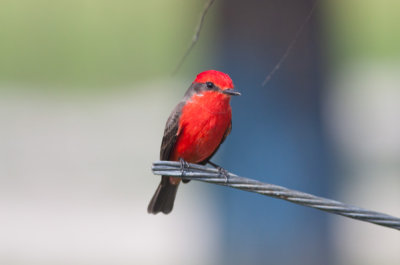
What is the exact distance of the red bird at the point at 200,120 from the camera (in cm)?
380

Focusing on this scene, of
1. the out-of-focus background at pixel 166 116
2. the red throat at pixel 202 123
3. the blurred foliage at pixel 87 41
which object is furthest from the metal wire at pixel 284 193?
the blurred foliage at pixel 87 41

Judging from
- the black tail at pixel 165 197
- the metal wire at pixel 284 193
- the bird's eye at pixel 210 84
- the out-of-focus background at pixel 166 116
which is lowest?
the metal wire at pixel 284 193

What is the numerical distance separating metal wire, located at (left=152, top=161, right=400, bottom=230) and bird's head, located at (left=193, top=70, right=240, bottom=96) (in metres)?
0.95

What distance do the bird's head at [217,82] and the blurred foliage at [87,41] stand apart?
10.6 meters

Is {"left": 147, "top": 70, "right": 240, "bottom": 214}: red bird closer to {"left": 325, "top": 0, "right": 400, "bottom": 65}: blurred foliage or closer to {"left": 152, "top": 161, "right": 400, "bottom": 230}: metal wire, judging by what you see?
{"left": 152, "top": 161, "right": 400, "bottom": 230}: metal wire

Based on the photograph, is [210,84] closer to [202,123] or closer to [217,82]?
[217,82]

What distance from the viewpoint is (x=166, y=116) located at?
461 inches

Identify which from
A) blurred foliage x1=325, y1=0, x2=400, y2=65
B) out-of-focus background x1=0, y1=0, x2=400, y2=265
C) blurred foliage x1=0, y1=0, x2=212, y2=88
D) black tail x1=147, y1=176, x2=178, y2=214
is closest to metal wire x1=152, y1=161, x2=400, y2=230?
black tail x1=147, y1=176, x2=178, y2=214

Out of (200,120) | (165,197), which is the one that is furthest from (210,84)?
(165,197)

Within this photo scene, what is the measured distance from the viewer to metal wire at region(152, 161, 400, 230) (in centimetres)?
245

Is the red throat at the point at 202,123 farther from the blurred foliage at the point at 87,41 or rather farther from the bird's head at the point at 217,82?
the blurred foliage at the point at 87,41

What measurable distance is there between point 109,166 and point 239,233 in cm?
497

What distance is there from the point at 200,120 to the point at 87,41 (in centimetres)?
1230

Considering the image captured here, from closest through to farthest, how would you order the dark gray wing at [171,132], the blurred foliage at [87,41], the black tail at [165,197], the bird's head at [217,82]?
1. the bird's head at [217,82]
2. the dark gray wing at [171,132]
3. the black tail at [165,197]
4. the blurred foliage at [87,41]
